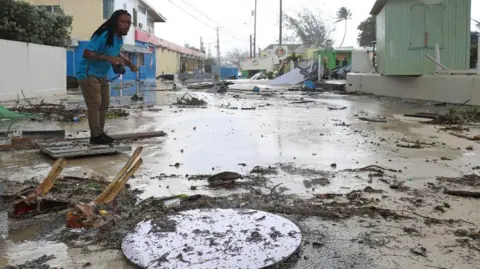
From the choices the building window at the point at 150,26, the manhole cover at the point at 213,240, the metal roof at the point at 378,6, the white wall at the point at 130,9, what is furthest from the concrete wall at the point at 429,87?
the building window at the point at 150,26

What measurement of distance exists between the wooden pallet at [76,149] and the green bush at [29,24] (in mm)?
12471

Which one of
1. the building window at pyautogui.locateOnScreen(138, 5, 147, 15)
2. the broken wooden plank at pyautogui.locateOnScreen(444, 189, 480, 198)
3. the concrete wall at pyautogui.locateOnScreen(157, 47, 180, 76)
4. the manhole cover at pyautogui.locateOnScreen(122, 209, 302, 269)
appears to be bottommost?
the manhole cover at pyautogui.locateOnScreen(122, 209, 302, 269)

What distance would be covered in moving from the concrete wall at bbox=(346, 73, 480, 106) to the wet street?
3.92m

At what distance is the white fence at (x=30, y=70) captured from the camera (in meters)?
14.2

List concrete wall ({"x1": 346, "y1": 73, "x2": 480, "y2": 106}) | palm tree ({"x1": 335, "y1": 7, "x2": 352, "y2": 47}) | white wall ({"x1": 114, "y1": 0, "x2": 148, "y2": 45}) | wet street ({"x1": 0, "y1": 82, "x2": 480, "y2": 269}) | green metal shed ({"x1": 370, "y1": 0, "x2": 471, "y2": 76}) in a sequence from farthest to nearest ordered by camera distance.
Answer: palm tree ({"x1": 335, "y1": 7, "x2": 352, "y2": 47}) → white wall ({"x1": 114, "y1": 0, "x2": 148, "y2": 45}) → green metal shed ({"x1": 370, "y1": 0, "x2": 471, "y2": 76}) → concrete wall ({"x1": 346, "y1": 73, "x2": 480, "y2": 106}) → wet street ({"x1": 0, "y1": 82, "x2": 480, "y2": 269})

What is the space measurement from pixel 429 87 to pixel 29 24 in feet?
46.4

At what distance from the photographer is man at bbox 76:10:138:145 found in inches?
229

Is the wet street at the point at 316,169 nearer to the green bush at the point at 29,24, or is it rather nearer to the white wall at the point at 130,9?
the green bush at the point at 29,24

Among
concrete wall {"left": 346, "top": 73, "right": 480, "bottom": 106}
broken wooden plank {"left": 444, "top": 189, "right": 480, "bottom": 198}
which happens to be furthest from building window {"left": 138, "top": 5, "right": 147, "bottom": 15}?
broken wooden plank {"left": 444, "top": 189, "right": 480, "bottom": 198}

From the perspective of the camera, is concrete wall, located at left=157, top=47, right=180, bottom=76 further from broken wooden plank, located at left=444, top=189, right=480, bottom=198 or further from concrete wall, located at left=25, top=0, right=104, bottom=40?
broken wooden plank, located at left=444, top=189, right=480, bottom=198

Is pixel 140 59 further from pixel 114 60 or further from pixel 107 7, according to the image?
pixel 114 60

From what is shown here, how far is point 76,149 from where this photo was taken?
5426 mm

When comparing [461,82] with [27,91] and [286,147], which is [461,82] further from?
[27,91]

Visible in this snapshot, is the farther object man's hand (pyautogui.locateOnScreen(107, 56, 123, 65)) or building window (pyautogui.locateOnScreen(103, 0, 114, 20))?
building window (pyautogui.locateOnScreen(103, 0, 114, 20))
